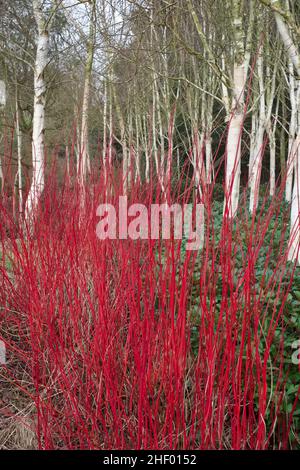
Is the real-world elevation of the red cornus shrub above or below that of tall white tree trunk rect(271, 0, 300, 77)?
below

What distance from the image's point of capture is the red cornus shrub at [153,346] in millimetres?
1276

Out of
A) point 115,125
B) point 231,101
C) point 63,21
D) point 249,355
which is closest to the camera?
point 249,355

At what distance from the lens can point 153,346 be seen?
5.32ft

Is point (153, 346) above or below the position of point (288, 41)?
below

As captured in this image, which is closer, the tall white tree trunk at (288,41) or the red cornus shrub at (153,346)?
the red cornus shrub at (153,346)

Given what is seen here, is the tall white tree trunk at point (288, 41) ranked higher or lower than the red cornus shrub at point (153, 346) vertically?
higher

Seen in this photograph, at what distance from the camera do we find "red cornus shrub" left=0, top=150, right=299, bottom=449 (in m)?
1.28

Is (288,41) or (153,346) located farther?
(288,41)

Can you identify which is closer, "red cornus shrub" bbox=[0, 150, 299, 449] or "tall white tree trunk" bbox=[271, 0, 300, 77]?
"red cornus shrub" bbox=[0, 150, 299, 449]

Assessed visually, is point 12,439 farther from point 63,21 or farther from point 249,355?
point 63,21

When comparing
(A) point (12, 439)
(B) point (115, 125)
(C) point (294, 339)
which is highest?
(B) point (115, 125)
